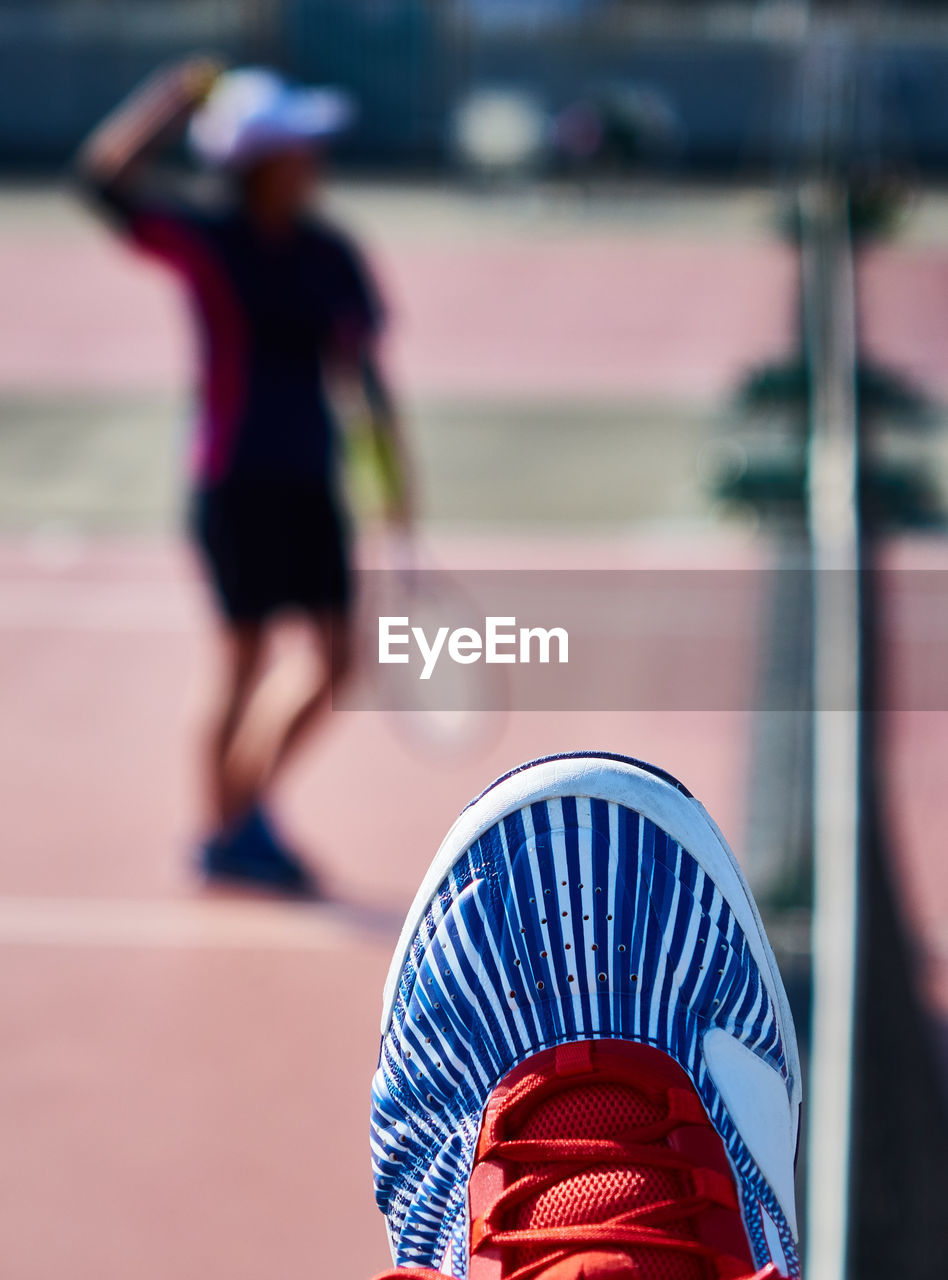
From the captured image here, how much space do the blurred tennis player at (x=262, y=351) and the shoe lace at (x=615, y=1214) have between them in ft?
7.24

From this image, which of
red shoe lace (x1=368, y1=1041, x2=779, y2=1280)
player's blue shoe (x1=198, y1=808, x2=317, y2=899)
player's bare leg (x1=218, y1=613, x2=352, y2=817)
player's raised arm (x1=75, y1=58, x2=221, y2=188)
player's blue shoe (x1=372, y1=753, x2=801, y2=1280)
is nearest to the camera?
red shoe lace (x1=368, y1=1041, x2=779, y2=1280)

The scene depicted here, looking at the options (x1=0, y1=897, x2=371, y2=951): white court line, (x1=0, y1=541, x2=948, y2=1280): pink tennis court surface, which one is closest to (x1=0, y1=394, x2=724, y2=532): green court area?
(x1=0, y1=541, x2=948, y2=1280): pink tennis court surface

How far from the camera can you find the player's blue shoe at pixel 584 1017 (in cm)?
174

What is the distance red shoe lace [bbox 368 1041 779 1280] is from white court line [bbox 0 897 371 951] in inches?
82.0

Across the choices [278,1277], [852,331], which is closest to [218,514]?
[278,1277]

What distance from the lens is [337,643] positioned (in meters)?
3.89

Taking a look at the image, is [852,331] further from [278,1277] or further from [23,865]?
[278,1277]

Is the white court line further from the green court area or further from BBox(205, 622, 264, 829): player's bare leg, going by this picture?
the green court area

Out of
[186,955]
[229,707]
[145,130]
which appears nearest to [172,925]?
[186,955]

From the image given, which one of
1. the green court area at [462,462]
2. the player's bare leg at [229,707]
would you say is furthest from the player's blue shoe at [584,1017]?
the green court area at [462,462]

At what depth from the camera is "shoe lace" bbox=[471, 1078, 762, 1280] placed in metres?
1.62

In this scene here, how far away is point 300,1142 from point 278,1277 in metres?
0.36

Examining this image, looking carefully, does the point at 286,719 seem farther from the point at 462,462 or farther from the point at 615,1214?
the point at 462,462

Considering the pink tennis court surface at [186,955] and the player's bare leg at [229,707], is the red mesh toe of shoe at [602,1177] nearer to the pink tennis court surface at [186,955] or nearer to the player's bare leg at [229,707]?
the pink tennis court surface at [186,955]
